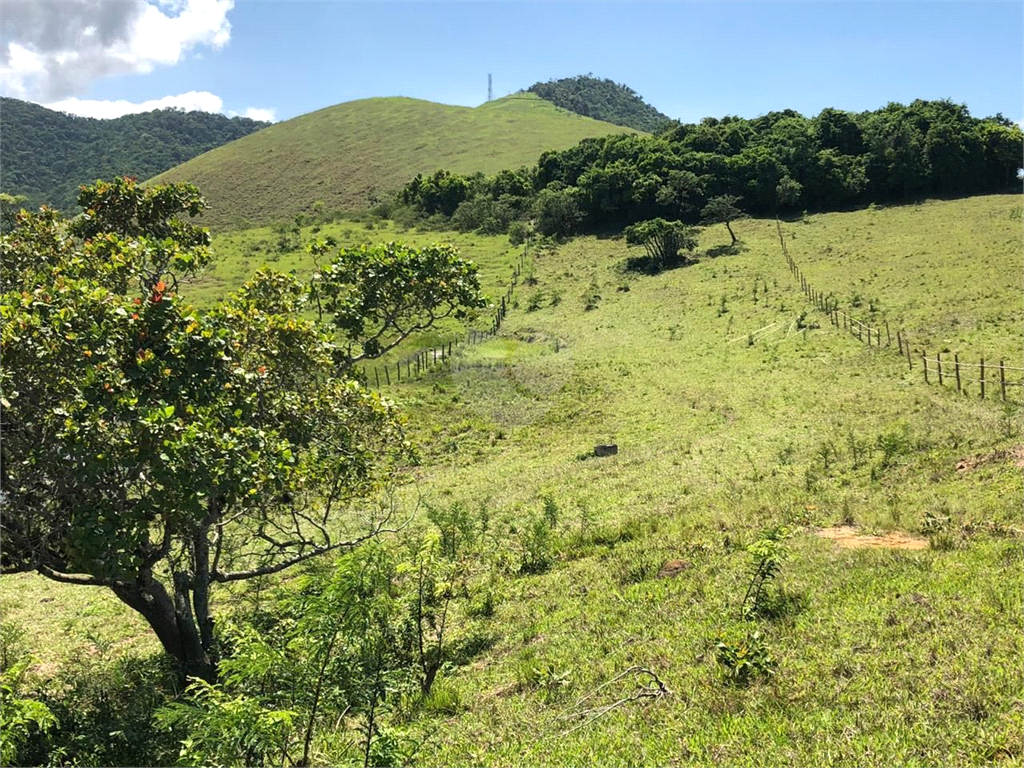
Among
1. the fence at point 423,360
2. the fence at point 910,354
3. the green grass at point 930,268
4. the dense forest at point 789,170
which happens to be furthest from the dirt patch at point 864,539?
the dense forest at point 789,170

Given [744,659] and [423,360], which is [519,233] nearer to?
[423,360]

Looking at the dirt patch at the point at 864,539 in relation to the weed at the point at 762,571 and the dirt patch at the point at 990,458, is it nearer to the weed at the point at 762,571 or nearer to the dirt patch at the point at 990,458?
the weed at the point at 762,571

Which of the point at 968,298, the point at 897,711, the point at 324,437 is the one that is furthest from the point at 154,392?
the point at 968,298

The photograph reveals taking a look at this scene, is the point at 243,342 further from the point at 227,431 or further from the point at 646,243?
the point at 646,243

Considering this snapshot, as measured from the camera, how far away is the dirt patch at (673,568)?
11.7 m

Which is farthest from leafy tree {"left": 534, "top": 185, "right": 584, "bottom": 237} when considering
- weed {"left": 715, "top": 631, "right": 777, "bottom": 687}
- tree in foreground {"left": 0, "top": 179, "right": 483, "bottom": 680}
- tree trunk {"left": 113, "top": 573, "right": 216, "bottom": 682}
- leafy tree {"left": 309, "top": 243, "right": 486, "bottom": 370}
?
weed {"left": 715, "top": 631, "right": 777, "bottom": 687}

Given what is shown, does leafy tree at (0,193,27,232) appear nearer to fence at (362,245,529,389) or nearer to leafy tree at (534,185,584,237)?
fence at (362,245,529,389)

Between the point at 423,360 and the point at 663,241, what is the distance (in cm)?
3299

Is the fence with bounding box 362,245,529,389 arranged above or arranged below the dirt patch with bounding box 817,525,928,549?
above

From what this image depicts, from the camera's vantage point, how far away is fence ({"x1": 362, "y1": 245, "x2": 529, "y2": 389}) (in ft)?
143

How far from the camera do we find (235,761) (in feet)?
18.0

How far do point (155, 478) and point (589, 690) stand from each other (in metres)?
5.80

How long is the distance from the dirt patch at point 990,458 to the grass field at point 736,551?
0.26 feet

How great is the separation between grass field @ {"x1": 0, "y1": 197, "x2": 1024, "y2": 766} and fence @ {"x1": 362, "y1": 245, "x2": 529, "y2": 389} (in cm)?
268
